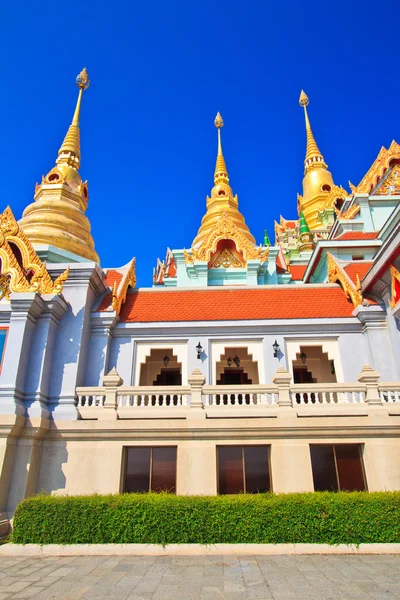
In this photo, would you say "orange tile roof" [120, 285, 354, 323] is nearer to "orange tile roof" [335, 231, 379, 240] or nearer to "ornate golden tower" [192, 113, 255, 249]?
"orange tile roof" [335, 231, 379, 240]

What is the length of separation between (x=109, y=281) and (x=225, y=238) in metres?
11.0

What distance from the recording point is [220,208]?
107 feet

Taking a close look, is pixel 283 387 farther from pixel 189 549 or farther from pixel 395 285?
pixel 395 285

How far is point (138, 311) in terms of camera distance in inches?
→ 574

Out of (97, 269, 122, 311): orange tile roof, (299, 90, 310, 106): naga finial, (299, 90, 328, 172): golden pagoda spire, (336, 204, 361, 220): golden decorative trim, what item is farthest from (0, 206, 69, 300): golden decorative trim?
(299, 90, 310, 106): naga finial

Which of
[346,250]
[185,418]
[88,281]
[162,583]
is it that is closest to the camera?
[162,583]

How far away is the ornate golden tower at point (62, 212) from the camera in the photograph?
57.2 ft

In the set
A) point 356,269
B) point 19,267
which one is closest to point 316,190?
point 356,269

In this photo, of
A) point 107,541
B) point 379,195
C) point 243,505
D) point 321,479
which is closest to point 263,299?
point 321,479

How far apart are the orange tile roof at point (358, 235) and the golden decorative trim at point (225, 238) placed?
444cm

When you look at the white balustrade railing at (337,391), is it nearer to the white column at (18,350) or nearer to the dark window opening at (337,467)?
the dark window opening at (337,467)

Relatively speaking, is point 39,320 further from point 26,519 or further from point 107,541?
point 107,541

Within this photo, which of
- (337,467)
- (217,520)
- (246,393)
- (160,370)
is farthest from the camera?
(160,370)

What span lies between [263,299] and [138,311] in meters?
4.59
